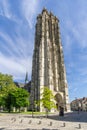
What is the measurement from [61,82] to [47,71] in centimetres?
877

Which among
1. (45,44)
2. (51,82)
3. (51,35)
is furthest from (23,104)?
(51,35)

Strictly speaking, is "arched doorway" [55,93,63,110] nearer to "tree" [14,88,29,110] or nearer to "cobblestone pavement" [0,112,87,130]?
"tree" [14,88,29,110]

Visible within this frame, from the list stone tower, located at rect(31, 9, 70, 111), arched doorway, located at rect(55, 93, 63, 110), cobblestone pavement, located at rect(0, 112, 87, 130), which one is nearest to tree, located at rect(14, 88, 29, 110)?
stone tower, located at rect(31, 9, 70, 111)

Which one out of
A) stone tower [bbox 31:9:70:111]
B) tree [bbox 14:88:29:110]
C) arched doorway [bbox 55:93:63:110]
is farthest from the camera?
arched doorway [bbox 55:93:63:110]

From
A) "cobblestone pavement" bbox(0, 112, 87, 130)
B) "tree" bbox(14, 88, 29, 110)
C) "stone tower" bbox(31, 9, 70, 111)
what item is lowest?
"cobblestone pavement" bbox(0, 112, 87, 130)

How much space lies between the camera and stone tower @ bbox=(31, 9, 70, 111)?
218ft

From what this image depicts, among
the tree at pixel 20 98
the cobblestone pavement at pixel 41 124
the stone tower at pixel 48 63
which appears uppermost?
the stone tower at pixel 48 63

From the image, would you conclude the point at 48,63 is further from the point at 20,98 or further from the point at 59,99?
the point at 20,98

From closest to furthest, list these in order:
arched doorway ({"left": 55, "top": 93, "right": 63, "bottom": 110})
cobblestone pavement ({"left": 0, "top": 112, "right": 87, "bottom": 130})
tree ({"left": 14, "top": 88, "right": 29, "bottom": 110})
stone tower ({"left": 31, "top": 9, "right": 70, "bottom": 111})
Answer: cobblestone pavement ({"left": 0, "top": 112, "right": 87, "bottom": 130}) < tree ({"left": 14, "top": 88, "right": 29, "bottom": 110}) < stone tower ({"left": 31, "top": 9, "right": 70, "bottom": 111}) < arched doorway ({"left": 55, "top": 93, "right": 63, "bottom": 110})

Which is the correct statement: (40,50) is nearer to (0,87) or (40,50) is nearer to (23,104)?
(23,104)

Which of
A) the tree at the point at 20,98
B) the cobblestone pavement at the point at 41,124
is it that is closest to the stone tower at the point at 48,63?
the tree at the point at 20,98

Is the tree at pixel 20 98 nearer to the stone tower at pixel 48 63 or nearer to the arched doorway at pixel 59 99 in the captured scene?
the stone tower at pixel 48 63

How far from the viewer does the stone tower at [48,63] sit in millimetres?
66562

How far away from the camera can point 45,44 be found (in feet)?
237
